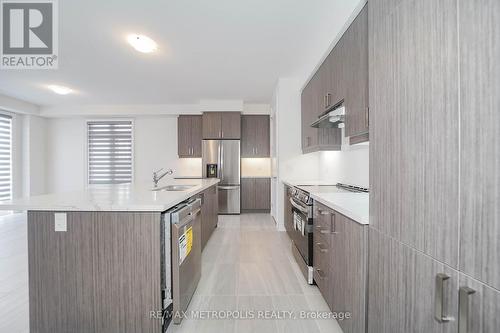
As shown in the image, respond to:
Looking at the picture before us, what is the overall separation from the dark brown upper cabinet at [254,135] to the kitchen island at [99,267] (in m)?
4.79

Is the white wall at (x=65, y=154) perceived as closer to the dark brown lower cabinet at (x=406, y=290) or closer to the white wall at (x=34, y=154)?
the white wall at (x=34, y=154)

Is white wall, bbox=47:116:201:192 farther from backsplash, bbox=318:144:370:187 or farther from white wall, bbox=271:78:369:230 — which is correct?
backsplash, bbox=318:144:370:187

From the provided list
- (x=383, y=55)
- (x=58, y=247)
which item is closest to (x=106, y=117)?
(x=58, y=247)

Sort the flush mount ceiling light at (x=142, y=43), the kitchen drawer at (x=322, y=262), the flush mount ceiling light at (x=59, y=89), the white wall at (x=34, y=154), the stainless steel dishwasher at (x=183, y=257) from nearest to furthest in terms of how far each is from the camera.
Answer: the stainless steel dishwasher at (x=183, y=257)
the kitchen drawer at (x=322, y=262)
the flush mount ceiling light at (x=142, y=43)
the flush mount ceiling light at (x=59, y=89)
the white wall at (x=34, y=154)

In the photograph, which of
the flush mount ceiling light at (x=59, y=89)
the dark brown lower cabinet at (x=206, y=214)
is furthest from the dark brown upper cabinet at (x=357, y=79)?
the flush mount ceiling light at (x=59, y=89)

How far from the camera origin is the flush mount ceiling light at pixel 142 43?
2.98 metres

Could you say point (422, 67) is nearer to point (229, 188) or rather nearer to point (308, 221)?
point (308, 221)

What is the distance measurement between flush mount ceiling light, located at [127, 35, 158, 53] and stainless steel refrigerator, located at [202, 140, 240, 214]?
2.99 metres

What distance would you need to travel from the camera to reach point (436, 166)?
86 cm

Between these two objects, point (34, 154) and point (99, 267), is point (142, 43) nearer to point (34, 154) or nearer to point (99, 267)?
point (99, 267)

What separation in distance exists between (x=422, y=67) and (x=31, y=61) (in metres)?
4.95

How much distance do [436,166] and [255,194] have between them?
5.41m

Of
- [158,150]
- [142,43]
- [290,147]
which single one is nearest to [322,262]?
[290,147]

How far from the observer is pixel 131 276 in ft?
5.24
